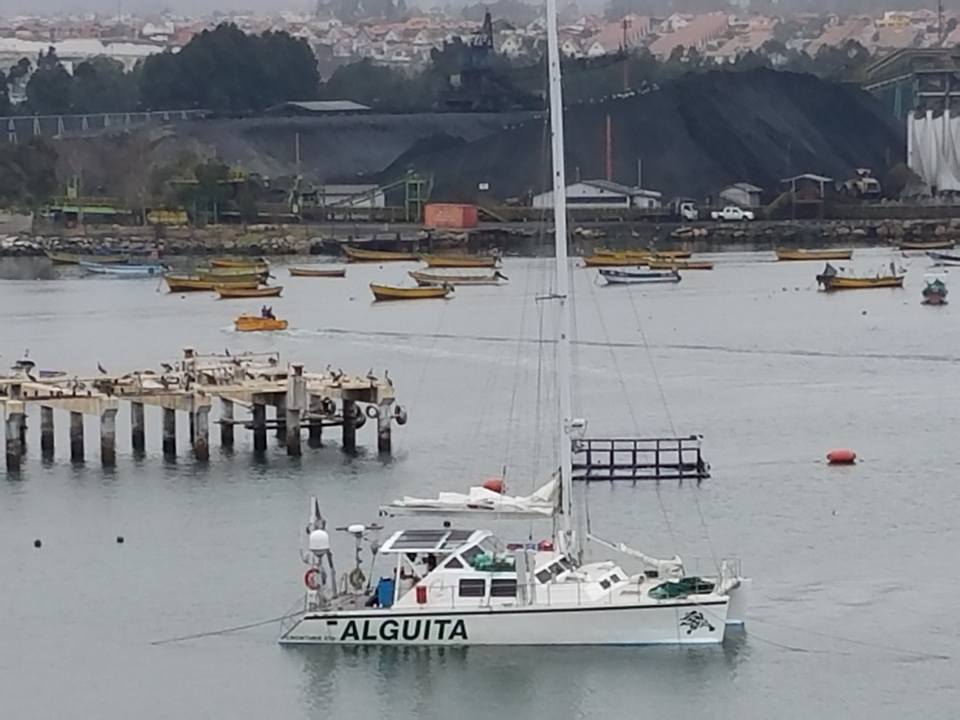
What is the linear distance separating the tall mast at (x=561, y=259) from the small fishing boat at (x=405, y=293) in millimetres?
45541

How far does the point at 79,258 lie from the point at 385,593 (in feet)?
219

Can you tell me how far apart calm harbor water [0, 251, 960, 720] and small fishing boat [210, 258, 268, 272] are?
77.4ft

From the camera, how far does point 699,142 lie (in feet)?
397

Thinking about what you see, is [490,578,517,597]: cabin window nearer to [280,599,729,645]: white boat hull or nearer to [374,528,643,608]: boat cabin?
[374,528,643,608]: boat cabin

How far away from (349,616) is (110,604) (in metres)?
3.83

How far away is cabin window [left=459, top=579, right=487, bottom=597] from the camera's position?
2388cm

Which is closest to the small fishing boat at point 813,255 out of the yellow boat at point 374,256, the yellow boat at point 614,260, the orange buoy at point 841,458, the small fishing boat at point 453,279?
the yellow boat at point 614,260

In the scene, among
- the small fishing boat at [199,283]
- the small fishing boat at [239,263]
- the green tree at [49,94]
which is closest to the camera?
the small fishing boat at [199,283]

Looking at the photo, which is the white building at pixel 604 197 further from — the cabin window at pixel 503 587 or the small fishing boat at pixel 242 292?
the cabin window at pixel 503 587

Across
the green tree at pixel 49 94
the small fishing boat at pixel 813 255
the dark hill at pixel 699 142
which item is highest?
the green tree at pixel 49 94

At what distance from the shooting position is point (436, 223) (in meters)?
105

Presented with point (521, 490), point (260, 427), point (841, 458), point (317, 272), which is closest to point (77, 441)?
point (260, 427)

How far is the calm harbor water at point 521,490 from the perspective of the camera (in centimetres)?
2359

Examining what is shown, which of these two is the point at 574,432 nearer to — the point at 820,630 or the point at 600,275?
the point at 820,630
